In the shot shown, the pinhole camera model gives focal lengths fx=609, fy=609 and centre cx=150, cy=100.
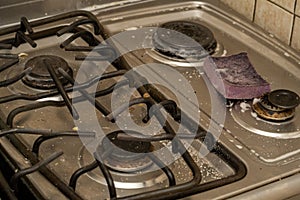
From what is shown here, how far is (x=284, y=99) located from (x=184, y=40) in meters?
0.25

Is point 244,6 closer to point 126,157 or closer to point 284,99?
point 284,99

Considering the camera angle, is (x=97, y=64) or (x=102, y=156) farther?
(x=97, y=64)

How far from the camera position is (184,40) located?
3.74 feet

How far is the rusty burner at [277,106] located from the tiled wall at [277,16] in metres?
0.21

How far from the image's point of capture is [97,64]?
110cm

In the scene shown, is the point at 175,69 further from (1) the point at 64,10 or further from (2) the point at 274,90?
(1) the point at 64,10

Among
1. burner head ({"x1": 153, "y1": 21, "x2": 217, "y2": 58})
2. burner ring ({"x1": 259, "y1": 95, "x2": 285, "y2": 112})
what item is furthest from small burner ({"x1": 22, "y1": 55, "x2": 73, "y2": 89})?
burner ring ({"x1": 259, "y1": 95, "x2": 285, "y2": 112})

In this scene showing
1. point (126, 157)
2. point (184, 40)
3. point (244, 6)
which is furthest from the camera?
point (244, 6)

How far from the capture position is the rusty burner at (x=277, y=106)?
960mm

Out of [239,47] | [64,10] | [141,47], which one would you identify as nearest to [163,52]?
[141,47]

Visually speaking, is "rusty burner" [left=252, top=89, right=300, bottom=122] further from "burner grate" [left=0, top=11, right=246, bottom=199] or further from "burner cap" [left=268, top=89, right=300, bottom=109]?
"burner grate" [left=0, top=11, right=246, bottom=199]

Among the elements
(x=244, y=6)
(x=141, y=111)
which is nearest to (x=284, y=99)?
(x=141, y=111)

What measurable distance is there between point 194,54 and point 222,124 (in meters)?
0.20

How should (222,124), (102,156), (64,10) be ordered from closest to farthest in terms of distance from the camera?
1. (102,156)
2. (222,124)
3. (64,10)
